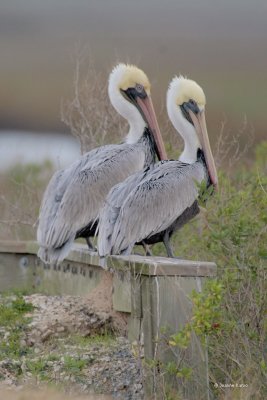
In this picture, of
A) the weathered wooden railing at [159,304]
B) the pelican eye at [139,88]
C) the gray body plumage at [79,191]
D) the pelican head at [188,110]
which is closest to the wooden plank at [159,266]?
the weathered wooden railing at [159,304]

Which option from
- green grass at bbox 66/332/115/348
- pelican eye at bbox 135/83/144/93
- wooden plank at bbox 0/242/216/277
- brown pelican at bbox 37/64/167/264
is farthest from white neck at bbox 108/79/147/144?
green grass at bbox 66/332/115/348

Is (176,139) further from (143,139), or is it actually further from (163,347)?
(163,347)

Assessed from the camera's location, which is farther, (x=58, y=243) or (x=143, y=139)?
(x=143, y=139)

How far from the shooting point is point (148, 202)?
880cm

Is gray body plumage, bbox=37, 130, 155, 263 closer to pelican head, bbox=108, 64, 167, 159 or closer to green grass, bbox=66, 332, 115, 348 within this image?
pelican head, bbox=108, 64, 167, 159

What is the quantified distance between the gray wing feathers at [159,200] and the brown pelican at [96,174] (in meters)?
0.83

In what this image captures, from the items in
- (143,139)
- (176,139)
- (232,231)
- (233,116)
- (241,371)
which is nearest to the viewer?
(241,371)

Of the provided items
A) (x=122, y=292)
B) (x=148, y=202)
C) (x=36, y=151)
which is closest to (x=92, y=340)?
(x=122, y=292)

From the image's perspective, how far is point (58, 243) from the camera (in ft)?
30.6

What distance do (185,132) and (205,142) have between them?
219mm

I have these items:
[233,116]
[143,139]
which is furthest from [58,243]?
[233,116]

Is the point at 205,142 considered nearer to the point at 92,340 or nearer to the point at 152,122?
the point at 152,122

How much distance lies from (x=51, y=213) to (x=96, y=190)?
477 millimetres

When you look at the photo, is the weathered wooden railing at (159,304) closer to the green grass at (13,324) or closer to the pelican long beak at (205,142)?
the green grass at (13,324)
